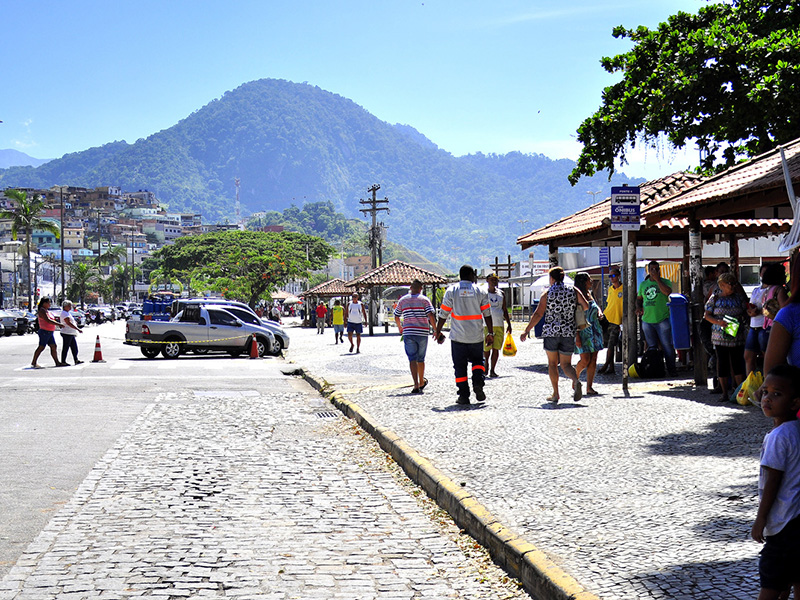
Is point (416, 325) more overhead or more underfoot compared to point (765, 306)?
more underfoot

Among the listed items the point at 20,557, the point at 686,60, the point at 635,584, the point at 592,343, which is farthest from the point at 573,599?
the point at 686,60

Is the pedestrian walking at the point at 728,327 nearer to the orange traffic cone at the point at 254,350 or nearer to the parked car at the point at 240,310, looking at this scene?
the orange traffic cone at the point at 254,350

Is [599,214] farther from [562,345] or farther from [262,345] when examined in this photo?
[262,345]

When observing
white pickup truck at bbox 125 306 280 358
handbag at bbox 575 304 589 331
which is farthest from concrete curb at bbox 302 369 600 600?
white pickup truck at bbox 125 306 280 358

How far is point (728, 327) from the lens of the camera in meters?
11.5

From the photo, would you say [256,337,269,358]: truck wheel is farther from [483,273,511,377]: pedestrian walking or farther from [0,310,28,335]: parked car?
[0,310,28,335]: parked car

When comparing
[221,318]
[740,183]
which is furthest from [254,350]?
[740,183]

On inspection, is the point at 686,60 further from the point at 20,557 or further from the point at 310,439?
the point at 20,557

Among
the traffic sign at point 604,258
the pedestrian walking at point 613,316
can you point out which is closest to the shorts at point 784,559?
the pedestrian walking at point 613,316

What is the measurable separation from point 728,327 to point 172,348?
18287mm

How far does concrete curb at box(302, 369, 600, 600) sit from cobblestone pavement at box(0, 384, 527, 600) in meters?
0.10

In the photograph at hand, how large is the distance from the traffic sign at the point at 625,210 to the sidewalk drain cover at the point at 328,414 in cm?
439

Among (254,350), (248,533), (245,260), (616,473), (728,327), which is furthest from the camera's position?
(245,260)

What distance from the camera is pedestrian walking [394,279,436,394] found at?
45.2 feet
